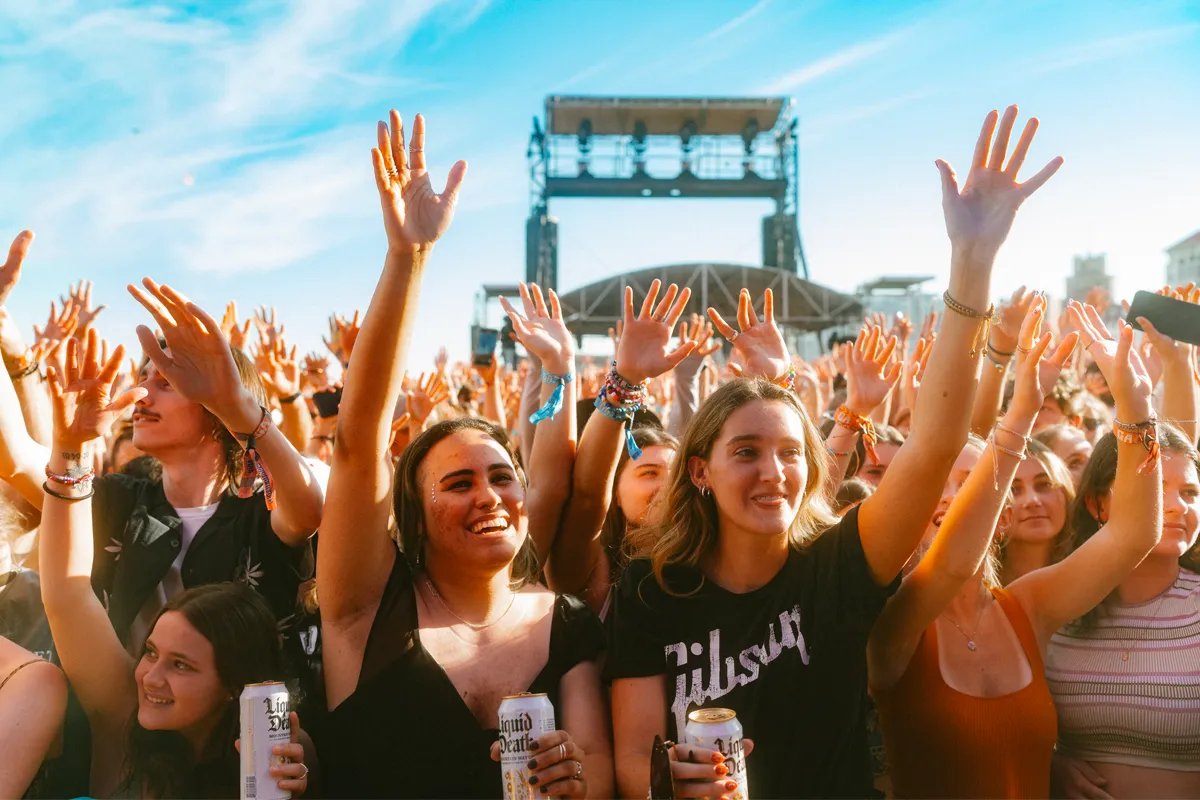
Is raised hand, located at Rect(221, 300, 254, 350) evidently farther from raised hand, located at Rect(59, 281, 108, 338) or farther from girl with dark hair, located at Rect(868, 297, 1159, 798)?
girl with dark hair, located at Rect(868, 297, 1159, 798)

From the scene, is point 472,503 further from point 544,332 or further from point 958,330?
point 958,330

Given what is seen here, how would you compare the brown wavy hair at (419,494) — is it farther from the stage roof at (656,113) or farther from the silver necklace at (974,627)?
the stage roof at (656,113)

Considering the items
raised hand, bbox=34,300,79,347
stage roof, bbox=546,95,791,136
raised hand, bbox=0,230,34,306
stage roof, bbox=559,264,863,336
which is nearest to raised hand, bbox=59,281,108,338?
raised hand, bbox=34,300,79,347

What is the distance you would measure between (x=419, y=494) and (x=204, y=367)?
0.62 m

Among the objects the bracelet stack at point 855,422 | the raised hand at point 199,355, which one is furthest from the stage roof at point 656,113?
the raised hand at point 199,355

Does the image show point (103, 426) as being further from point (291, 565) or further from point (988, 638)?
point (988, 638)

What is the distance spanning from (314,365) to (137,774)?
3630mm

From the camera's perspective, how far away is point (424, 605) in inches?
81.7

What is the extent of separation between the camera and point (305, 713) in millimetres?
2043

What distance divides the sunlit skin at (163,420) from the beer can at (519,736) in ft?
5.13

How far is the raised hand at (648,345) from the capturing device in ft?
8.15

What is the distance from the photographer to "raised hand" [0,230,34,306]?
2773mm

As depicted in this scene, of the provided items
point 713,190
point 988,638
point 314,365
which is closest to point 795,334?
point 713,190

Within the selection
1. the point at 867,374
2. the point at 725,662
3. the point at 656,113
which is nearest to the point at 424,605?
the point at 725,662
